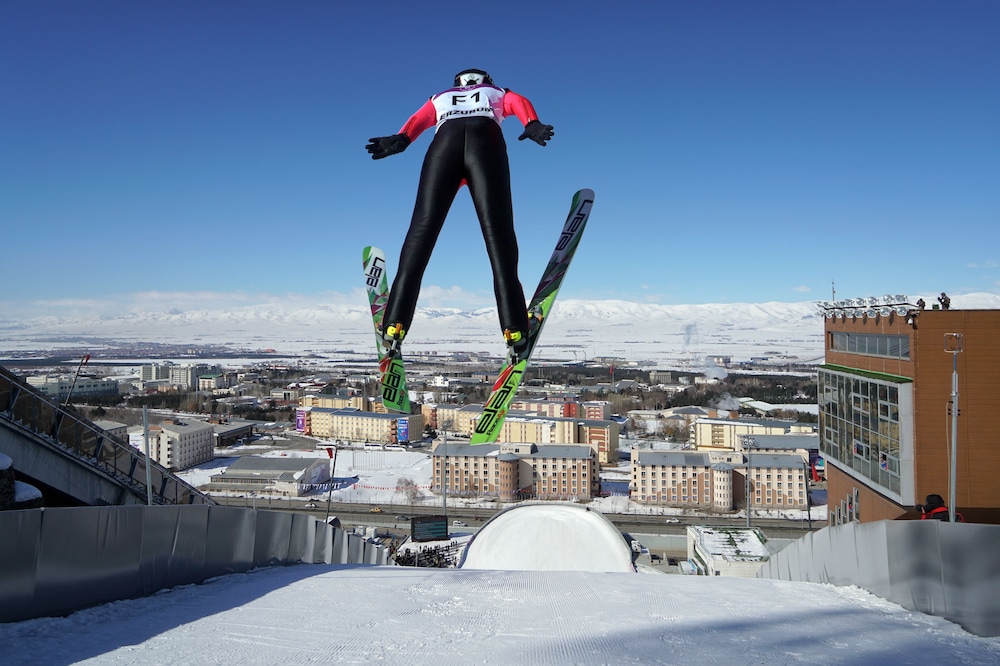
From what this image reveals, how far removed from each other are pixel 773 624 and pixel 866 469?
19.2 feet

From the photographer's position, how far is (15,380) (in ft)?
16.4

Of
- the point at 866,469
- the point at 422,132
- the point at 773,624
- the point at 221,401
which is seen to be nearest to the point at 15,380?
the point at 422,132

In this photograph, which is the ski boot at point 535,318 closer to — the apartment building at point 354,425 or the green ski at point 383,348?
the green ski at point 383,348

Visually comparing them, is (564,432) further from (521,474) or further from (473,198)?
(473,198)

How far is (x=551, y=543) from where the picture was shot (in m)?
9.27


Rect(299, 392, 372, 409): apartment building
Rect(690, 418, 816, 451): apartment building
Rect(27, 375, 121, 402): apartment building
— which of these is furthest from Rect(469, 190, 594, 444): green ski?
Rect(299, 392, 372, 409): apartment building

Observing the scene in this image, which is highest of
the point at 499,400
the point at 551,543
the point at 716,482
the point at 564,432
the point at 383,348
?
the point at 383,348

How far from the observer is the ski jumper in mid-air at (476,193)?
4.23 m

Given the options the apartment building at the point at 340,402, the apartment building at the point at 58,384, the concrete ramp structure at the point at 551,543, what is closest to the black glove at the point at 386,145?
the apartment building at the point at 58,384

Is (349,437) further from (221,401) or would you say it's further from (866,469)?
(866,469)

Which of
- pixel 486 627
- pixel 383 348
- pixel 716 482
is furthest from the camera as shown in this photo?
pixel 716 482

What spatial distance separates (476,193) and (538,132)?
24.4 inches

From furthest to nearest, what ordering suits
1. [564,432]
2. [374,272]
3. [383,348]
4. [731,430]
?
[731,430] → [564,432] → [374,272] → [383,348]

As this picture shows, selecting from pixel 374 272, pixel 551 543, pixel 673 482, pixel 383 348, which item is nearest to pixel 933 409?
pixel 551 543
